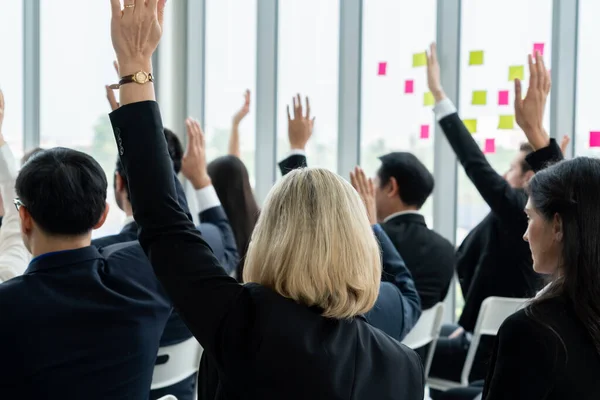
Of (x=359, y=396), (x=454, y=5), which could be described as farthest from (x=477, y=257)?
(x=359, y=396)

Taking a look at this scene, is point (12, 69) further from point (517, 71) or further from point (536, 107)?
point (536, 107)

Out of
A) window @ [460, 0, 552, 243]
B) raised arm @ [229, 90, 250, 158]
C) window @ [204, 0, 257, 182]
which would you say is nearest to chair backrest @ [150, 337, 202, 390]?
raised arm @ [229, 90, 250, 158]

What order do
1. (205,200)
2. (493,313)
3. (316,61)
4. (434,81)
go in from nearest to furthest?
(205,200), (493,313), (434,81), (316,61)

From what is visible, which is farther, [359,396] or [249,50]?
[249,50]

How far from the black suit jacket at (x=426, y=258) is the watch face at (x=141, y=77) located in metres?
1.92

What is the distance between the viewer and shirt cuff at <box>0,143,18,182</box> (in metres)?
2.35

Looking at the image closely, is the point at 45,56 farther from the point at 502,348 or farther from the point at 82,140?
the point at 502,348

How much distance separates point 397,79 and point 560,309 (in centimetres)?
369

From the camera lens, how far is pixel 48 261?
1.75 m

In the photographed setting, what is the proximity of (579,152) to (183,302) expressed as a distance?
3.70 metres

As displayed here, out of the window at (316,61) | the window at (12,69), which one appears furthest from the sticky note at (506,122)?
the window at (12,69)

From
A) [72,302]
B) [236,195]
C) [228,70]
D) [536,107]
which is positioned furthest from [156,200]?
[228,70]

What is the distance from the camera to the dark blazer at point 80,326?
1.67 meters

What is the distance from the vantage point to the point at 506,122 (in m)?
4.70
